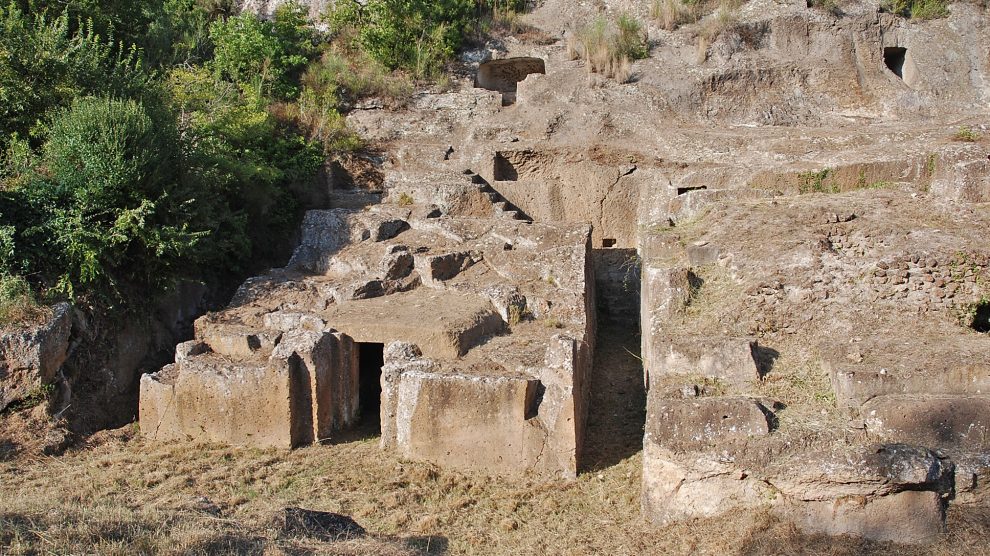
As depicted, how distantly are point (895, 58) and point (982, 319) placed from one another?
9840 millimetres

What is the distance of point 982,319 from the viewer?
741 cm

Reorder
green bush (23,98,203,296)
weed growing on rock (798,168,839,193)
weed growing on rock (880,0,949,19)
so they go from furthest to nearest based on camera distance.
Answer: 1. weed growing on rock (880,0,949,19)
2. weed growing on rock (798,168,839,193)
3. green bush (23,98,203,296)

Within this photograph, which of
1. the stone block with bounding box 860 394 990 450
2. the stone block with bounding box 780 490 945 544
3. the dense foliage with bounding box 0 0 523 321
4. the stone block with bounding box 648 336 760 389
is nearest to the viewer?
the stone block with bounding box 780 490 945 544

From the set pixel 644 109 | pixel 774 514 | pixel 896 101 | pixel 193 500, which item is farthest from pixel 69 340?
pixel 896 101

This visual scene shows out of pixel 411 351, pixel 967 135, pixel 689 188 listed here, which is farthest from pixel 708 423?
pixel 967 135

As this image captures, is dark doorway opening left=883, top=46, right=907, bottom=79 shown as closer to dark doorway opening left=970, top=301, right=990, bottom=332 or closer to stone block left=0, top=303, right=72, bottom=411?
dark doorway opening left=970, top=301, right=990, bottom=332

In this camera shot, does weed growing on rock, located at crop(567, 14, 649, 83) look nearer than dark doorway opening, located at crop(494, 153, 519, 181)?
No

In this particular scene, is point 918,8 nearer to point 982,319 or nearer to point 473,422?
point 982,319

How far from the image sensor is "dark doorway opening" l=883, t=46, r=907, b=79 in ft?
49.8

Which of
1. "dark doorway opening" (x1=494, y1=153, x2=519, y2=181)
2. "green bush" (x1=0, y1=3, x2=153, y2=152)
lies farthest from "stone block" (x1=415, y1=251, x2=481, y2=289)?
"green bush" (x1=0, y1=3, x2=153, y2=152)

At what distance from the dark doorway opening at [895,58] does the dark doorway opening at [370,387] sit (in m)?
11.1

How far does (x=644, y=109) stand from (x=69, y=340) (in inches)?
360

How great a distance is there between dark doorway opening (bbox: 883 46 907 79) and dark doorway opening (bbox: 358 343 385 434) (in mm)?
11140

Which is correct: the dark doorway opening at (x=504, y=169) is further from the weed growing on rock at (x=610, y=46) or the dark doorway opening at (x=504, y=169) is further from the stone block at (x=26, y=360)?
the stone block at (x=26, y=360)
